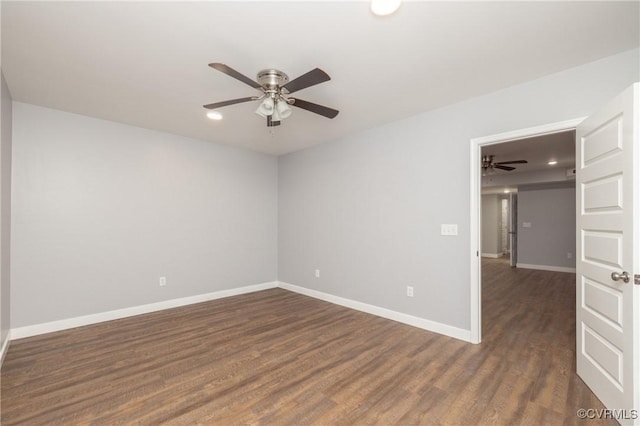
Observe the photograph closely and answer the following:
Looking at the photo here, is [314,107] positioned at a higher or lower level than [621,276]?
higher

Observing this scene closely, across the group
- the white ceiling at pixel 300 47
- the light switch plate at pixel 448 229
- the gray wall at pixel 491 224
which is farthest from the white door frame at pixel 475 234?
the gray wall at pixel 491 224

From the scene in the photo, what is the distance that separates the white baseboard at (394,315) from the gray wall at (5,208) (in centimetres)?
356

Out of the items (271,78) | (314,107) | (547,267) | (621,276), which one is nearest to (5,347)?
(271,78)

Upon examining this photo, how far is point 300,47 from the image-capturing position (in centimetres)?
207

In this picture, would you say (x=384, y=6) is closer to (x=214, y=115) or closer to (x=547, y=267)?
(x=214, y=115)

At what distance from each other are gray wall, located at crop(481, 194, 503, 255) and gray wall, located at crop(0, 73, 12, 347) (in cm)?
1122

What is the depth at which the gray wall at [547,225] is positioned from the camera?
23.0ft

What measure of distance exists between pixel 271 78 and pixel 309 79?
20.5 inches

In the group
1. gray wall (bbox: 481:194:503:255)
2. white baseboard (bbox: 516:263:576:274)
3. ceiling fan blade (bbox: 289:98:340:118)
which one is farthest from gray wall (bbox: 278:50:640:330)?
gray wall (bbox: 481:194:503:255)

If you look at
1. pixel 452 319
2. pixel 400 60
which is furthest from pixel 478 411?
pixel 400 60

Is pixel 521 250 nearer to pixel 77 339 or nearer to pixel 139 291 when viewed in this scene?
pixel 139 291

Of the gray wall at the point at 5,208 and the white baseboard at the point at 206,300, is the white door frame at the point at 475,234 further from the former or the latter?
the gray wall at the point at 5,208

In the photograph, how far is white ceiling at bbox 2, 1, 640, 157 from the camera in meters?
1.73

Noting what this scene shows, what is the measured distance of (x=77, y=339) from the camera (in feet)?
9.85
